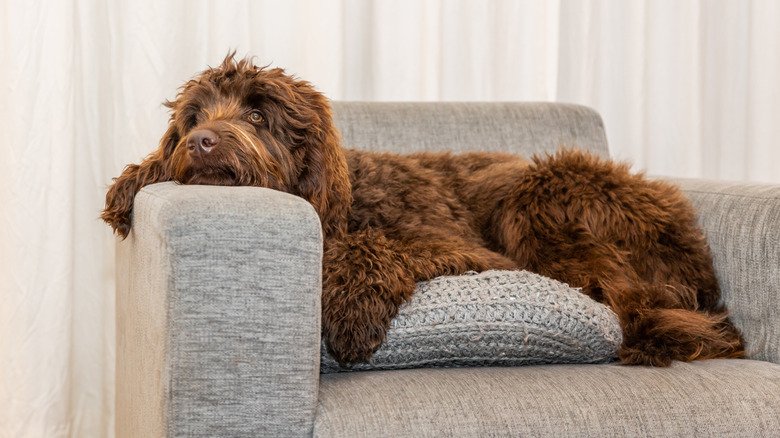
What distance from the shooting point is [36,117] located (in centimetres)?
257

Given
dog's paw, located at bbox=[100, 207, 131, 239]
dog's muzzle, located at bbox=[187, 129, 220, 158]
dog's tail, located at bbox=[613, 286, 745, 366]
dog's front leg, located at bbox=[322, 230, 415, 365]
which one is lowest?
dog's tail, located at bbox=[613, 286, 745, 366]

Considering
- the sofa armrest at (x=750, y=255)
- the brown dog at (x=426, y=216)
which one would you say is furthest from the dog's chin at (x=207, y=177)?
the sofa armrest at (x=750, y=255)

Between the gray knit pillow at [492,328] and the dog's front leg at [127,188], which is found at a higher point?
the dog's front leg at [127,188]

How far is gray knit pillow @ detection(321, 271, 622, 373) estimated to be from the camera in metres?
1.57

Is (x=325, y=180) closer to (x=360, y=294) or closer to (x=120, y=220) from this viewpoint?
(x=360, y=294)

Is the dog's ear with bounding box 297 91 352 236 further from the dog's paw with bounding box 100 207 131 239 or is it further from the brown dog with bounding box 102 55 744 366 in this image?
the dog's paw with bounding box 100 207 131 239

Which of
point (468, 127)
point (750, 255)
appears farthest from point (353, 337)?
point (468, 127)

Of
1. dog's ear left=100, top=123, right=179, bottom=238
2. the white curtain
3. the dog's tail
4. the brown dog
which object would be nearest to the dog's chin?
the brown dog

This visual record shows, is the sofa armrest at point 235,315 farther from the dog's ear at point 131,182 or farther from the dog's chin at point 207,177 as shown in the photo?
the dog's ear at point 131,182

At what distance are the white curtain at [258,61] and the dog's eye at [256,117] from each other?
100 centimetres

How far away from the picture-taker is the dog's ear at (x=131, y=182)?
1758 millimetres

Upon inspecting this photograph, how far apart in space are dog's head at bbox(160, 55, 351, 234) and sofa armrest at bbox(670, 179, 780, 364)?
0.99 metres

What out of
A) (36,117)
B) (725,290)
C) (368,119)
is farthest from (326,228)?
(36,117)

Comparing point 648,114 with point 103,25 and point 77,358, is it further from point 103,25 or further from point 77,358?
point 77,358
